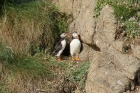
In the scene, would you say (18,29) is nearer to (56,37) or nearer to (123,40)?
(56,37)

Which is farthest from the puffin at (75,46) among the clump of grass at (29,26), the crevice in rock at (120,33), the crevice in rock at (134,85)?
the crevice in rock at (134,85)

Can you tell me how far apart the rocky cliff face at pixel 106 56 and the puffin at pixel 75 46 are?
14 cm

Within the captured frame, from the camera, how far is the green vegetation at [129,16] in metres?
6.86

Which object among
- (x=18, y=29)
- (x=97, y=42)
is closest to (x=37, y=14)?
(x=18, y=29)

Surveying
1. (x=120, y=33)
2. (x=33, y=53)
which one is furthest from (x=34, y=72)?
(x=120, y=33)

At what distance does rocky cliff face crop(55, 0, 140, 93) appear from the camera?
6.69 metres

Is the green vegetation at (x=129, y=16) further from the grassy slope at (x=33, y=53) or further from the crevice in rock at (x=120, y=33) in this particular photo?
the grassy slope at (x=33, y=53)

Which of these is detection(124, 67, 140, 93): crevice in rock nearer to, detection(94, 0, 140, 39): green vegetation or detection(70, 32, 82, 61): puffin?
detection(94, 0, 140, 39): green vegetation

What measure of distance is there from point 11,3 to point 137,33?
2767 mm

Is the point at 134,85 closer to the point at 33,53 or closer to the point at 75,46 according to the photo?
the point at 75,46

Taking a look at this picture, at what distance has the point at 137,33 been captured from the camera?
22.5 feet

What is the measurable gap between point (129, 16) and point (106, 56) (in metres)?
0.78

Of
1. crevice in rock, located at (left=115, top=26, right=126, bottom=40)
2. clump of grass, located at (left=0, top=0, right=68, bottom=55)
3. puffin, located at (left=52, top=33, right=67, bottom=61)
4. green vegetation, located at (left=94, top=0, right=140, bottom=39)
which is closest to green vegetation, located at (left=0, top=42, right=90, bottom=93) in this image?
clump of grass, located at (left=0, top=0, right=68, bottom=55)

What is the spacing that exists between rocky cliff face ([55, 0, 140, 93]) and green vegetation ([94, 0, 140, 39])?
0.14 meters
